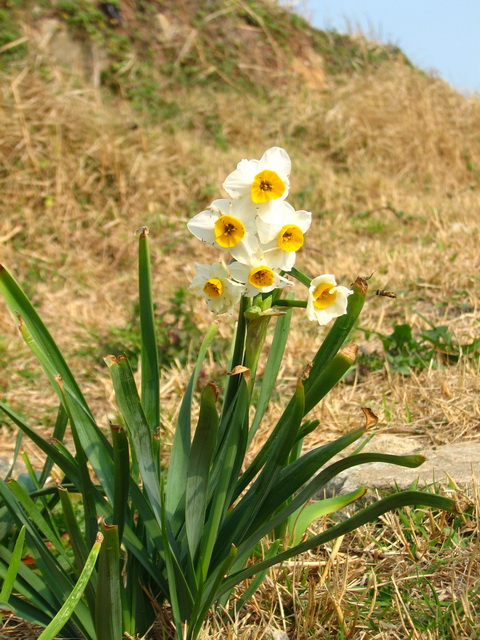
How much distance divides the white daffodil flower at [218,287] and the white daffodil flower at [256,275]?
2cm

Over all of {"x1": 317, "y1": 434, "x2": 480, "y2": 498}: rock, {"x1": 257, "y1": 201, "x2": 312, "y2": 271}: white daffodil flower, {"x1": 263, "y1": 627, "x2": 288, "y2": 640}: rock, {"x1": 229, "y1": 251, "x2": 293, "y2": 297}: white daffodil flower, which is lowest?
{"x1": 263, "y1": 627, "x2": 288, "y2": 640}: rock

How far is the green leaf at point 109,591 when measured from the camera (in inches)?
48.5

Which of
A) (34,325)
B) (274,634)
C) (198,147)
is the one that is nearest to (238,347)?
(34,325)

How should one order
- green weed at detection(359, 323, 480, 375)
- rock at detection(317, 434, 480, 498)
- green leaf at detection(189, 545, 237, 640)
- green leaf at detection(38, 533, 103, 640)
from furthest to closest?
green weed at detection(359, 323, 480, 375) < rock at detection(317, 434, 480, 498) < green leaf at detection(189, 545, 237, 640) < green leaf at detection(38, 533, 103, 640)

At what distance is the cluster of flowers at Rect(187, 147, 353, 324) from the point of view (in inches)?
49.4

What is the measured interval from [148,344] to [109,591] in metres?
0.56

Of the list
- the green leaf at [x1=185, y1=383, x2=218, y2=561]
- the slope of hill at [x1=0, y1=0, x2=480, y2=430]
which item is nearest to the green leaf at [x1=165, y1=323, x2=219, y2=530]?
the green leaf at [x1=185, y1=383, x2=218, y2=561]

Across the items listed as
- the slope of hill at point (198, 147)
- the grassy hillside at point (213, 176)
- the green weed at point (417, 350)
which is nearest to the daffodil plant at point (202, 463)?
the grassy hillside at point (213, 176)

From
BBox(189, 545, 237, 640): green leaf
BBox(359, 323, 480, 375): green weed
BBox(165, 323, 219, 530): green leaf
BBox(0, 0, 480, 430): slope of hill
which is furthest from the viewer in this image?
BBox(0, 0, 480, 430): slope of hill

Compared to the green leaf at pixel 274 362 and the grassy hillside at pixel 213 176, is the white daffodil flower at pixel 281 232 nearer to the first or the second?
the green leaf at pixel 274 362

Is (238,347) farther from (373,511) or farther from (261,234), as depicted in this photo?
(373,511)

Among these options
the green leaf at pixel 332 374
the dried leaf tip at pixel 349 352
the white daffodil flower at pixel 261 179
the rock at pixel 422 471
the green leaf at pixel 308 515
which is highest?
the white daffodil flower at pixel 261 179

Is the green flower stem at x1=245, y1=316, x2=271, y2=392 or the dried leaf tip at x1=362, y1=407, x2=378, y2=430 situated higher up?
the green flower stem at x1=245, y1=316, x2=271, y2=392

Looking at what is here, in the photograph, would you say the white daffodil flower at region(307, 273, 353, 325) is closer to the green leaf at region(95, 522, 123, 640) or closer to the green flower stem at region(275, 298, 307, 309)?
the green flower stem at region(275, 298, 307, 309)
